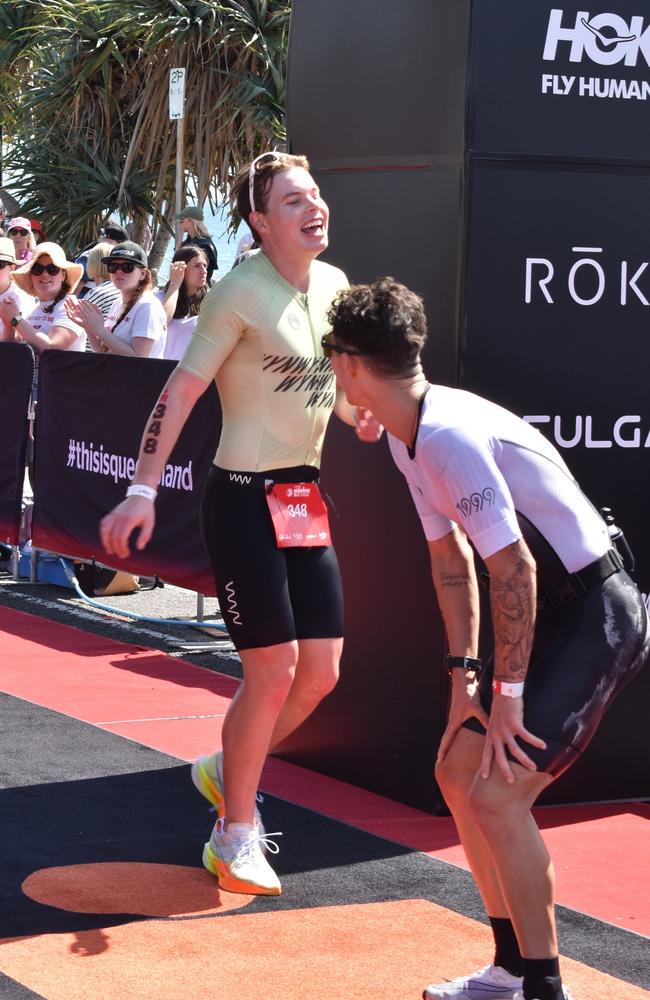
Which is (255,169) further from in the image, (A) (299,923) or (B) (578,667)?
(A) (299,923)

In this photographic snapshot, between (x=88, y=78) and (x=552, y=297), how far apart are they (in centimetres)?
1846

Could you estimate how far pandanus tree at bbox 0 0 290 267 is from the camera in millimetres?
20938

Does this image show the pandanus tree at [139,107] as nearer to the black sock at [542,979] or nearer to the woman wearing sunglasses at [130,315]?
the woman wearing sunglasses at [130,315]

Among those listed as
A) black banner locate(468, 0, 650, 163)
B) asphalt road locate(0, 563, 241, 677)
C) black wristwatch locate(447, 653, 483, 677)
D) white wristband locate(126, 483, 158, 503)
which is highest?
black banner locate(468, 0, 650, 163)

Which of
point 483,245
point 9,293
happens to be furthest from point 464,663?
point 9,293

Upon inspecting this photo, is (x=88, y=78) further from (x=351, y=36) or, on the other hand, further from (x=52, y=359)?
(x=351, y=36)

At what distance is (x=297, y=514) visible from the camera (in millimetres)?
4746

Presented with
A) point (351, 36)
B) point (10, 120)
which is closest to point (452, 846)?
point (351, 36)

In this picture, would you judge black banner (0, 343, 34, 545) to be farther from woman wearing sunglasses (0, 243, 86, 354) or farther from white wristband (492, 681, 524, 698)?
white wristband (492, 681, 524, 698)

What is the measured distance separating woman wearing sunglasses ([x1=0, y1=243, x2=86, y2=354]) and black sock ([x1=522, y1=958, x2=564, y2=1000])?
7.19 meters

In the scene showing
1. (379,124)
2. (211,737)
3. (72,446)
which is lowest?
(211,737)

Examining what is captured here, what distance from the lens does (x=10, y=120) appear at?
2588 centimetres

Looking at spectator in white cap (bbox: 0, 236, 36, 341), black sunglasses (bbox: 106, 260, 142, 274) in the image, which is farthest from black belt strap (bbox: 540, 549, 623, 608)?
spectator in white cap (bbox: 0, 236, 36, 341)

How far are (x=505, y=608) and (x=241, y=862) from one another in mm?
1649
